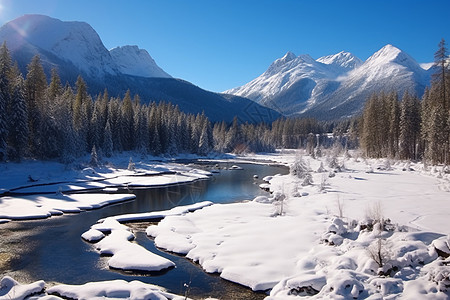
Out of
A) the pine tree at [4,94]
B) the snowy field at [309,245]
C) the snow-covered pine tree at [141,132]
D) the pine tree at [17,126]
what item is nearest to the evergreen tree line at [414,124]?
the snowy field at [309,245]

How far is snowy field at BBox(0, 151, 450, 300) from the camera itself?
1061 centimetres

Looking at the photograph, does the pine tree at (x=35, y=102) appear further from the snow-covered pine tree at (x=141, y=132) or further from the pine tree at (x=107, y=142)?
the snow-covered pine tree at (x=141, y=132)

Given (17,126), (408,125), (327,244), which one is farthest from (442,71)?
(17,126)

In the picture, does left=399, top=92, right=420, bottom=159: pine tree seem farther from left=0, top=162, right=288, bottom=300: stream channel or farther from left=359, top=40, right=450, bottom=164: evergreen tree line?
left=0, top=162, right=288, bottom=300: stream channel

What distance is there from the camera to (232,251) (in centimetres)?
1523

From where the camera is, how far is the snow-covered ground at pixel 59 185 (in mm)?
24906

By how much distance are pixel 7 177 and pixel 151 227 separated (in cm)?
2669

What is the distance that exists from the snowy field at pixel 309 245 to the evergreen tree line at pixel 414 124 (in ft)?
75.7

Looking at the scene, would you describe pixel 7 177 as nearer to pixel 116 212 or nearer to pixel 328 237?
pixel 116 212

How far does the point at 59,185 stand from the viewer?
35.2 meters

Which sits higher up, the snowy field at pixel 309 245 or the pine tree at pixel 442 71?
the pine tree at pixel 442 71

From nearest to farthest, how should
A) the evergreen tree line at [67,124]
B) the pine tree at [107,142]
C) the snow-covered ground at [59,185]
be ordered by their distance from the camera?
1. the snow-covered ground at [59,185]
2. the evergreen tree line at [67,124]
3. the pine tree at [107,142]

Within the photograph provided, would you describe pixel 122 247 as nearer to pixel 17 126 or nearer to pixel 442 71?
pixel 17 126

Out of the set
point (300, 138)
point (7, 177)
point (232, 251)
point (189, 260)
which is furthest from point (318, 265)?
point (300, 138)
